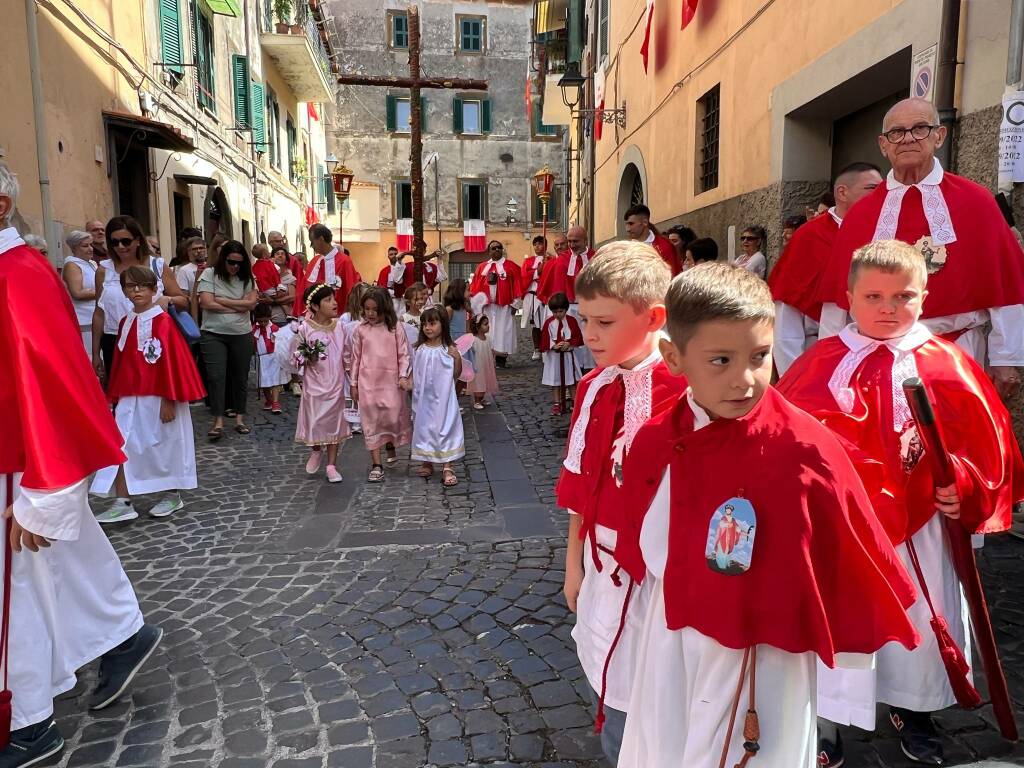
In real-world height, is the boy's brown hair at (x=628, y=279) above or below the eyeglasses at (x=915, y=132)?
below

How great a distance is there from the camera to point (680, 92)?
34.0ft

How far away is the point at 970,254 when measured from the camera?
3037 mm

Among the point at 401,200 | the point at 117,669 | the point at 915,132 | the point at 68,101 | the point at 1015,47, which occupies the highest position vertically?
the point at 401,200

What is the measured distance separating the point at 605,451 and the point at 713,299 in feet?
2.26

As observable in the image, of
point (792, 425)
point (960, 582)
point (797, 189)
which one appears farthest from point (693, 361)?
point (797, 189)

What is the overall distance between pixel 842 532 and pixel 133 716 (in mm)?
2643

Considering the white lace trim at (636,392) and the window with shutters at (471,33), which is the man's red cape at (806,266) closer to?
the white lace trim at (636,392)

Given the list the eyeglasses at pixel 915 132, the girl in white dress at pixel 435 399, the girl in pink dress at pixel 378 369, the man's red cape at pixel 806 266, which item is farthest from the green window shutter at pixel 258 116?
the eyeglasses at pixel 915 132

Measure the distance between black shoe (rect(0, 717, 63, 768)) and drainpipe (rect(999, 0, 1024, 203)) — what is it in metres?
5.10

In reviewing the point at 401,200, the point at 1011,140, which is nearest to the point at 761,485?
the point at 1011,140

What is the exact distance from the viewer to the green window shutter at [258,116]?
1783 centimetres

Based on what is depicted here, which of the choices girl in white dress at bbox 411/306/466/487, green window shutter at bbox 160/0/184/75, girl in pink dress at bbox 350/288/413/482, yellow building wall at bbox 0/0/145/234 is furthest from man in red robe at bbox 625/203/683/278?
green window shutter at bbox 160/0/184/75

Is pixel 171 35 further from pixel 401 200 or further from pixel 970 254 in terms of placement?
pixel 401 200

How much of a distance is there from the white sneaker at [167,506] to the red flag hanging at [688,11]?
8247mm
